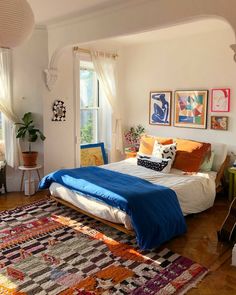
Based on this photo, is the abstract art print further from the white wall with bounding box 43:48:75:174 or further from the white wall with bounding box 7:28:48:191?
the white wall with bounding box 7:28:48:191

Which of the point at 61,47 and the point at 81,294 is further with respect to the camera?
the point at 61,47

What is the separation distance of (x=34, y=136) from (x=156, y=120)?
219 centimetres

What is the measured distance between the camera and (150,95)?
569 centimetres

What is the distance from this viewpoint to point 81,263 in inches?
114

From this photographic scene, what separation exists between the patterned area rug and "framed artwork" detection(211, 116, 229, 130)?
237 cm

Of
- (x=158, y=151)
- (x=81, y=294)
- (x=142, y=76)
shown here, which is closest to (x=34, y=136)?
(x=158, y=151)

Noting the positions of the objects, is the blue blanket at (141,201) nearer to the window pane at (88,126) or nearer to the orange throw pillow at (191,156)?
the orange throw pillow at (191,156)

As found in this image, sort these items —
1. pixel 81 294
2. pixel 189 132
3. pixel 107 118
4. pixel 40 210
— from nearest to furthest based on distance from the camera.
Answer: pixel 81 294 → pixel 40 210 → pixel 189 132 → pixel 107 118

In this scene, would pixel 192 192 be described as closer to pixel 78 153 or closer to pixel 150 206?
pixel 150 206

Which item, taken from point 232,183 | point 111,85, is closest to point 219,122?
point 232,183

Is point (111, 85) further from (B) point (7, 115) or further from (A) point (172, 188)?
(A) point (172, 188)

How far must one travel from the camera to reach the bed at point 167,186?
343 centimetres

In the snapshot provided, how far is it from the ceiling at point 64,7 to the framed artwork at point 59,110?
1.32 m

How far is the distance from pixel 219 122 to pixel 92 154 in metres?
2.36
